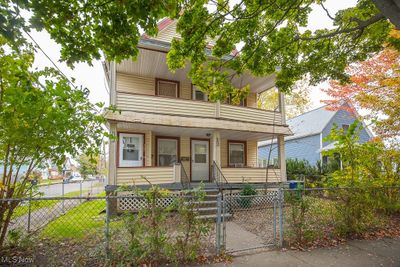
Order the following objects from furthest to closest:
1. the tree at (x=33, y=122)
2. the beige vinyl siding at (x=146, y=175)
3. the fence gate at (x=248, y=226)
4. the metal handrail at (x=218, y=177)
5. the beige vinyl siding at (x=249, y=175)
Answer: the beige vinyl siding at (x=249, y=175)
the metal handrail at (x=218, y=177)
the beige vinyl siding at (x=146, y=175)
the fence gate at (x=248, y=226)
the tree at (x=33, y=122)

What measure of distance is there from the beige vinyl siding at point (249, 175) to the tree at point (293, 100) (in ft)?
48.6

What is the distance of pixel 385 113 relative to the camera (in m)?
10.8

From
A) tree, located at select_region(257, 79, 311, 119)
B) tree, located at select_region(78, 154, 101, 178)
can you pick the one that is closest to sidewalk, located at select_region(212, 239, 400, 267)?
tree, located at select_region(78, 154, 101, 178)

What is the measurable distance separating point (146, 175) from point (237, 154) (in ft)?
20.1

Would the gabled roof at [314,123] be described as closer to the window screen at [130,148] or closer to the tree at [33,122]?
the window screen at [130,148]

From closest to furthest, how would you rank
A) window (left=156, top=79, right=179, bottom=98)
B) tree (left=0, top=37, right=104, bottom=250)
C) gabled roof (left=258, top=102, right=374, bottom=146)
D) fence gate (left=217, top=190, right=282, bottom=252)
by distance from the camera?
tree (left=0, top=37, right=104, bottom=250), fence gate (left=217, top=190, right=282, bottom=252), window (left=156, top=79, right=179, bottom=98), gabled roof (left=258, top=102, right=374, bottom=146)

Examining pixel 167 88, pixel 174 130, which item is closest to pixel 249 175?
pixel 174 130

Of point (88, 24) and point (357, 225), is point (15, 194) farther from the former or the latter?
point (357, 225)

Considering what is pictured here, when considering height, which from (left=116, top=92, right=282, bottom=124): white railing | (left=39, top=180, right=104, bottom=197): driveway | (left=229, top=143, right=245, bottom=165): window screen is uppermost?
(left=116, top=92, right=282, bottom=124): white railing

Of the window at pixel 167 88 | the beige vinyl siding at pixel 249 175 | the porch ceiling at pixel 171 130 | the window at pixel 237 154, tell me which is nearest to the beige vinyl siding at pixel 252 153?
the window at pixel 237 154

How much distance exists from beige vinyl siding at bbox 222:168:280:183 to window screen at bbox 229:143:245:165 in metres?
2.29

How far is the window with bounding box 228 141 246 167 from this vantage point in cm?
1320

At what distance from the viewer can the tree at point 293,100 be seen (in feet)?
83.0

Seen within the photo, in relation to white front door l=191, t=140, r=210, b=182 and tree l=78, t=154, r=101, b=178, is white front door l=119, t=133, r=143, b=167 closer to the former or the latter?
tree l=78, t=154, r=101, b=178
